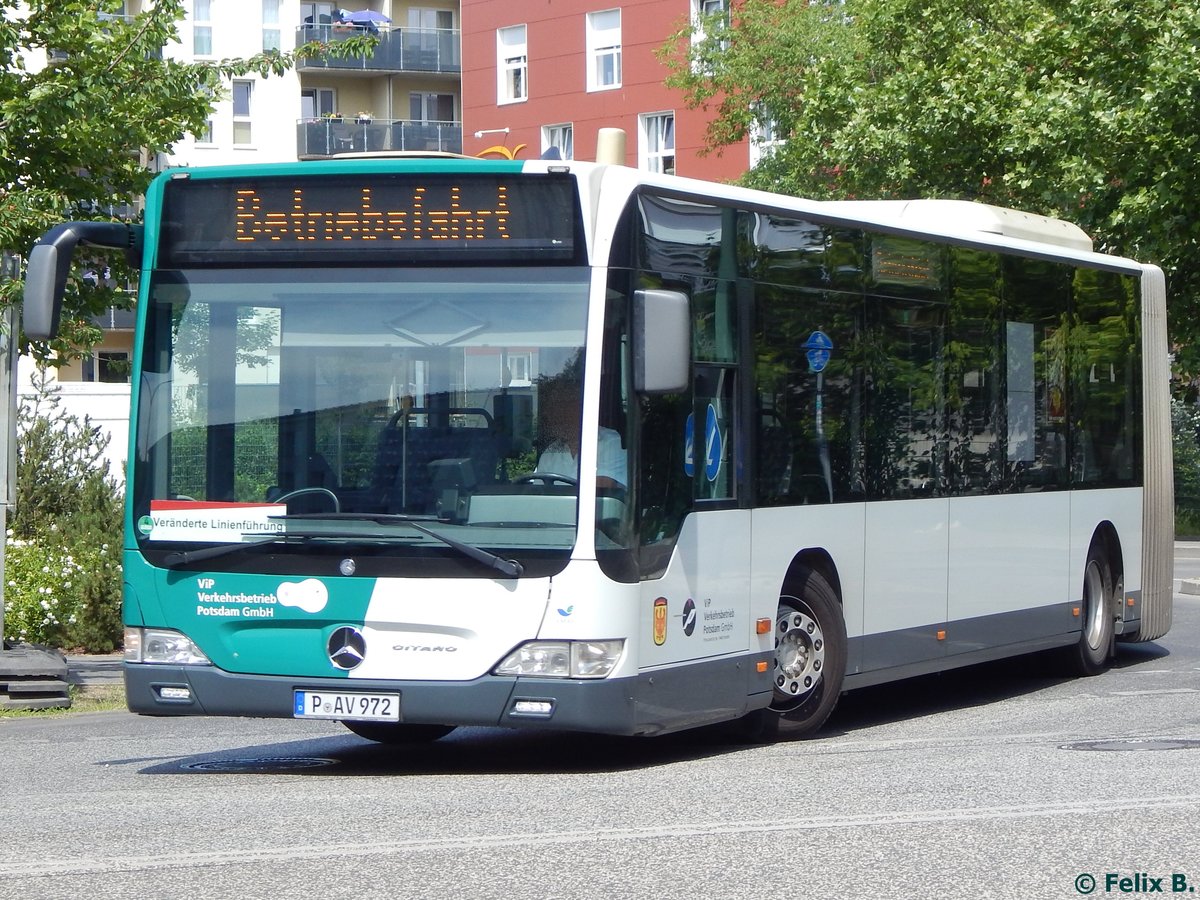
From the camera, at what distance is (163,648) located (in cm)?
990

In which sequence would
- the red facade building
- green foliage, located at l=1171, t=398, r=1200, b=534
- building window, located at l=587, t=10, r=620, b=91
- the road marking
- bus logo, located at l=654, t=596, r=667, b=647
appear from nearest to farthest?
the road marking
bus logo, located at l=654, t=596, r=667, b=647
green foliage, located at l=1171, t=398, r=1200, b=534
the red facade building
building window, located at l=587, t=10, r=620, b=91

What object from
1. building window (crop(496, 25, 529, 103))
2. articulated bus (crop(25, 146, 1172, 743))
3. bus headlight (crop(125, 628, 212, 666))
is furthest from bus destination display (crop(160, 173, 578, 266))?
building window (crop(496, 25, 529, 103))

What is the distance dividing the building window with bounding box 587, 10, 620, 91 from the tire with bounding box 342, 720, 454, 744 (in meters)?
45.8

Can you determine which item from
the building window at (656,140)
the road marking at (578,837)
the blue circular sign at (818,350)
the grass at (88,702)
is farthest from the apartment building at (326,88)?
the road marking at (578,837)

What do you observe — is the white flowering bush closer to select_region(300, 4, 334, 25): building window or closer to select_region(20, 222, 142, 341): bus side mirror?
select_region(20, 222, 142, 341): bus side mirror

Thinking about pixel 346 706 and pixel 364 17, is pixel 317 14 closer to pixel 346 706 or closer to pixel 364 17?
pixel 364 17

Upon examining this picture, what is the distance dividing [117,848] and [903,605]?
19.8ft

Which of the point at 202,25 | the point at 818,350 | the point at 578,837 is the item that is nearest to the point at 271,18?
the point at 202,25

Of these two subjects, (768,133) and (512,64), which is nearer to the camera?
(768,133)

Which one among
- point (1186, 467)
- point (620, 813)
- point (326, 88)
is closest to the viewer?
point (620, 813)

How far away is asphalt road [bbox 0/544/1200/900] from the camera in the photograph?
6.68 meters

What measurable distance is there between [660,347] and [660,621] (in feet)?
4.28

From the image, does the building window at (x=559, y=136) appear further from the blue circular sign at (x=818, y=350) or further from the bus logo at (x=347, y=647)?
the bus logo at (x=347, y=647)

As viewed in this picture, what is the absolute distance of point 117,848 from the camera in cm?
738
